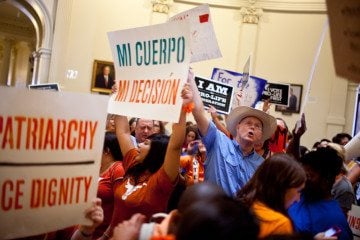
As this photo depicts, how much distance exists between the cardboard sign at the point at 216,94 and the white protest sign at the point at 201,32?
997mm

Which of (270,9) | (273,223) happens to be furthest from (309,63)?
(273,223)

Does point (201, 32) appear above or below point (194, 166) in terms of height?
above

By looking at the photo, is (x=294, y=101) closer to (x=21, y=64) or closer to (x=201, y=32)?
(x=201, y=32)

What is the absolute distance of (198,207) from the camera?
1.30 metres

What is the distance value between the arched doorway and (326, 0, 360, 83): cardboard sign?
1027 centimetres

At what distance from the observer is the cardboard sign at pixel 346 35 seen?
1.37 m

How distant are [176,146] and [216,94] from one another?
2.34 meters

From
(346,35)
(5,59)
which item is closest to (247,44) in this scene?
(346,35)

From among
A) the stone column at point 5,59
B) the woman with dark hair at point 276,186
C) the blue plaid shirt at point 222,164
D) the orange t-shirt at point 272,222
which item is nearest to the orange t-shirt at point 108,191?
the blue plaid shirt at point 222,164

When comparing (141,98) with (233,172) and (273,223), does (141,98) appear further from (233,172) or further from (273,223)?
(273,223)

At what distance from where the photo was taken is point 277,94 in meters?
5.56

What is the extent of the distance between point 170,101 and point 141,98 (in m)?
0.26

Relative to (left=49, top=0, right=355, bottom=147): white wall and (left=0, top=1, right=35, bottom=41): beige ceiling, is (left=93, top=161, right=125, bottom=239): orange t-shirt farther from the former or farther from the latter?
(left=0, top=1, right=35, bottom=41): beige ceiling

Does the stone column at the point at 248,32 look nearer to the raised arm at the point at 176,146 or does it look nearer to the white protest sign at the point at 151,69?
the white protest sign at the point at 151,69
